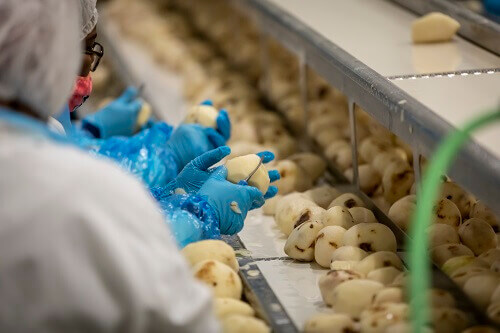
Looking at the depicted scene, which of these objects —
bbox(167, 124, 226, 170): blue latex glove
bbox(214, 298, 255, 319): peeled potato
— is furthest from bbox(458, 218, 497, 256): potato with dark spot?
bbox(167, 124, 226, 170): blue latex glove

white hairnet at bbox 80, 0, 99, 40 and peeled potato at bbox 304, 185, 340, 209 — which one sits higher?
white hairnet at bbox 80, 0, 99, 40

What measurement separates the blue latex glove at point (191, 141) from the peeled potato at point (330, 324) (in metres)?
1.21

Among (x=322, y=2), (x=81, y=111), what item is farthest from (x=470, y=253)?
(x=81, y=111)

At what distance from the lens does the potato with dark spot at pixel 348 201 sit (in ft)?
9.37

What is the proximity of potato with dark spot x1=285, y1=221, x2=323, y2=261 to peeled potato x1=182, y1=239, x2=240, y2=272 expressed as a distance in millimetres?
260

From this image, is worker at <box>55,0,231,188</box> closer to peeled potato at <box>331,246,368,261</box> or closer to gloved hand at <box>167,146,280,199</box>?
gloved hand at <box>167,146,280,199</box>

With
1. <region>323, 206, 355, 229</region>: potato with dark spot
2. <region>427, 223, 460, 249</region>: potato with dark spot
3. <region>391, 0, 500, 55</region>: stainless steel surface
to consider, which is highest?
<region>391, 0, 500, 55</region>: stainless steel surface

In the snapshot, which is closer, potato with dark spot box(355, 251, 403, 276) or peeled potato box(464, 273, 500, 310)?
peeled potato box(464, 273, 500, 310)

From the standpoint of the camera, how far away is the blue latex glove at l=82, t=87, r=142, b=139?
3.86m

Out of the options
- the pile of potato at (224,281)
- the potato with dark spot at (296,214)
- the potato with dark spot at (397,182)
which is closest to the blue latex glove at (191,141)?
the potato with dark spot at (296,214)

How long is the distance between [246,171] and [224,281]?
→ 0.53 meters

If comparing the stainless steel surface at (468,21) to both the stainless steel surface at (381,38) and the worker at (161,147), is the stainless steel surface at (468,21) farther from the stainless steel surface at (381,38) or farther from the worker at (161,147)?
the worker at (161,147)

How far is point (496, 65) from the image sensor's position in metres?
2.88

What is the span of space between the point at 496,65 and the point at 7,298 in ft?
6.19
